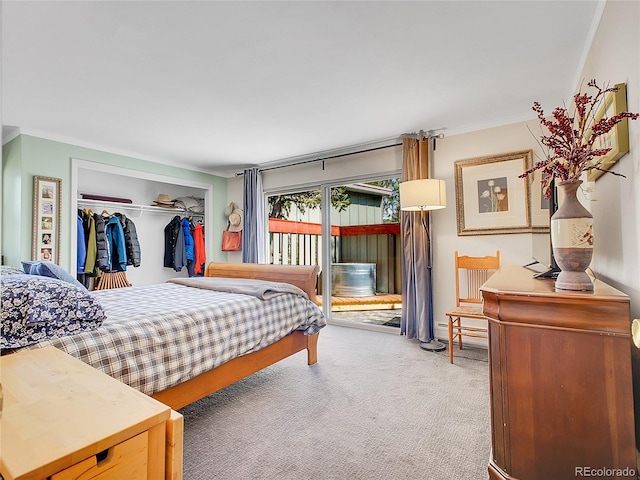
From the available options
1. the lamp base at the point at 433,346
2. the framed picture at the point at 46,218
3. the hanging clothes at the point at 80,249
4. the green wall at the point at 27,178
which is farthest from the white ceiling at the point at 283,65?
the lamp base at the point at 433,346

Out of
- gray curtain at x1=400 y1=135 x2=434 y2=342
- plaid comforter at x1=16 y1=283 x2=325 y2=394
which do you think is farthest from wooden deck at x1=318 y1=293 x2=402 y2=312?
plaid comforter at x1=16 y1=283 x2=325 y2=394

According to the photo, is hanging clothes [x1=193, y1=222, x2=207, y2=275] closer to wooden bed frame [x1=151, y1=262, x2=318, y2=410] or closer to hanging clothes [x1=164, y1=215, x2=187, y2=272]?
hanging clothes [x1=164, y1=215, x2=187, y2=272]

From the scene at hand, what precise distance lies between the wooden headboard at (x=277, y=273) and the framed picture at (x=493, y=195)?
67.0 inches

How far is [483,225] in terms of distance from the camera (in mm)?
3348

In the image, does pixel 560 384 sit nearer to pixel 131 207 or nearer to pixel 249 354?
pixel 249 354

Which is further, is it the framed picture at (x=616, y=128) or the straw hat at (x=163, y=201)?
the straw hat at (x=163, y=201)

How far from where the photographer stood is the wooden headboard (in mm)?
2879

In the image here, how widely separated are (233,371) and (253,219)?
10.1 ft

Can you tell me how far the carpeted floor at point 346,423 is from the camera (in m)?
1.53

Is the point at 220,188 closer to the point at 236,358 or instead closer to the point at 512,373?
the point at 236,358

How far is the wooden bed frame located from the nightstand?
0.77 metres

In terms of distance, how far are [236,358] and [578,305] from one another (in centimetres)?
179

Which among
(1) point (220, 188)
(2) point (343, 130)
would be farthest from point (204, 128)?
(1) point (220, 188)

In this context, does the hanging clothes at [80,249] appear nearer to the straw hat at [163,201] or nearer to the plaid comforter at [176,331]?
the straw hat at [163,201]
